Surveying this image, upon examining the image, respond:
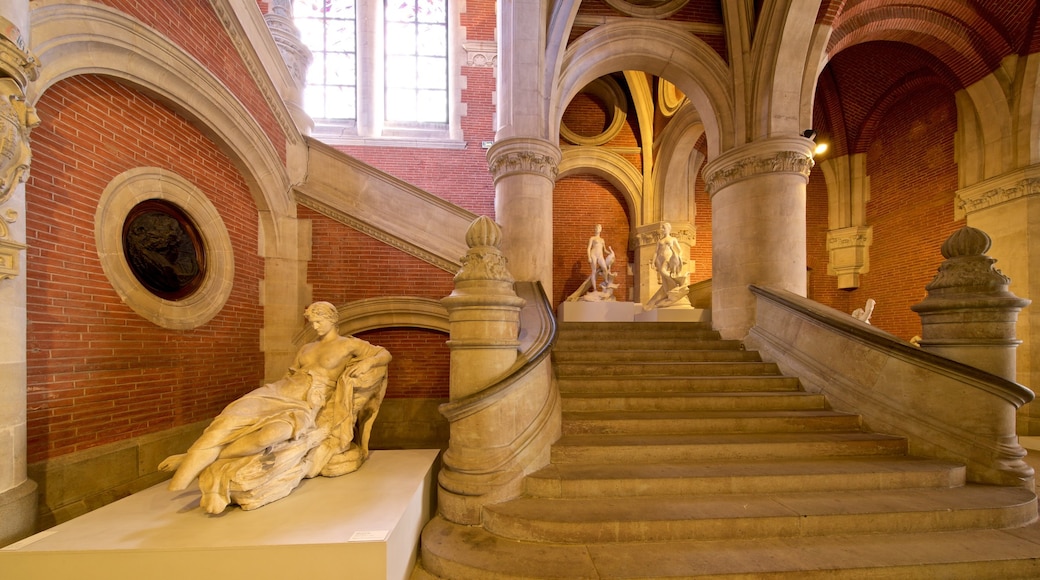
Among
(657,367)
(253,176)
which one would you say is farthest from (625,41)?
(253,176)

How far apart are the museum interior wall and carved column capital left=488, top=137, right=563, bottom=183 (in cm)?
168

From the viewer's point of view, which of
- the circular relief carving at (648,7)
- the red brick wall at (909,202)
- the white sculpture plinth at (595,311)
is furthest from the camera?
the red brick wall at (909,202)

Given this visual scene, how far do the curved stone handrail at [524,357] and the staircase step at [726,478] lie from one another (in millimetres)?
657

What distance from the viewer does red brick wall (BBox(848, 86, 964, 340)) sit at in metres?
7.62

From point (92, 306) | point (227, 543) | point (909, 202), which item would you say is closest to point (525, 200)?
point (92, 306)

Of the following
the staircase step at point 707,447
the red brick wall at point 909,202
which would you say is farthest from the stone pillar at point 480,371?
the red brick wall at point 909,202

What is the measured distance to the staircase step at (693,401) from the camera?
3.89 meters

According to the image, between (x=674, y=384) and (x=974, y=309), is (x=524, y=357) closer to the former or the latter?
(x=674, y=384)

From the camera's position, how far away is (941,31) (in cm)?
663

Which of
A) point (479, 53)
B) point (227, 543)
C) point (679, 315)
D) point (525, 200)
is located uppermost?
point (479, 53)

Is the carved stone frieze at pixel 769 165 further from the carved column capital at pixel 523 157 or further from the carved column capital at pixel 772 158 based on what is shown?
the carved column capital at pixel 523 157

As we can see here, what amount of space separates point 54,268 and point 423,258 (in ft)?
10.8

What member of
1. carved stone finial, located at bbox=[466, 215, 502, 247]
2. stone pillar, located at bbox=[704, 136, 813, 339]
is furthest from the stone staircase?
stone pillar, located at bbox=[704, 136, 813, 339]

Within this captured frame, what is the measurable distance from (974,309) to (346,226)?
6446 mm
